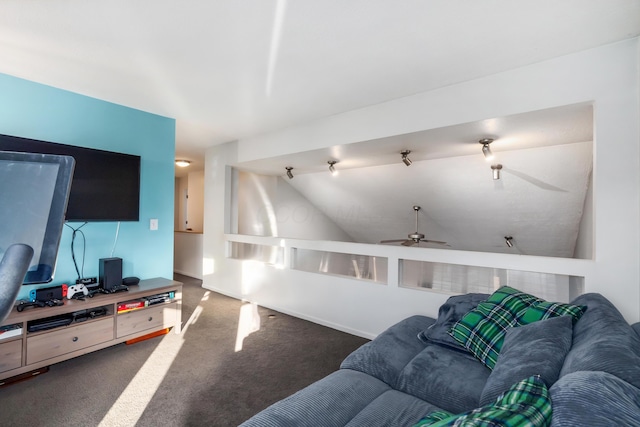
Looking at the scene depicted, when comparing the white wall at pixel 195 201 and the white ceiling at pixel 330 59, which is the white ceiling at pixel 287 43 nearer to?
the white ceiling at pixel 330 59

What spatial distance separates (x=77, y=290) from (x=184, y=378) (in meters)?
1.27

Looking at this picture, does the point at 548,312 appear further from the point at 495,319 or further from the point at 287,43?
the point at 287,43

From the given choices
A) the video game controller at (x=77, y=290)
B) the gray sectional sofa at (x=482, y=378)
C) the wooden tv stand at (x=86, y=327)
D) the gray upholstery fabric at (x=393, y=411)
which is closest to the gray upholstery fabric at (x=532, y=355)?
the gray sectional sofa at (x=482, y=378)

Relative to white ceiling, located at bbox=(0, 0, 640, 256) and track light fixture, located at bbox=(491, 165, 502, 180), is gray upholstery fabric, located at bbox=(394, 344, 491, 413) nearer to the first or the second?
white ceiling, located at bbox=(0, 0, 640, 256)

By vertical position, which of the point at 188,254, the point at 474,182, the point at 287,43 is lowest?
the point at 188,254

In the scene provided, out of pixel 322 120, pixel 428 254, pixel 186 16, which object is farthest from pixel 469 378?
pixel 322 120

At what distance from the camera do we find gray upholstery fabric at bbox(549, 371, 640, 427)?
0.62m

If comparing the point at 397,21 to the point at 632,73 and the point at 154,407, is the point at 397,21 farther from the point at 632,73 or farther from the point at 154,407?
the point at 154,407

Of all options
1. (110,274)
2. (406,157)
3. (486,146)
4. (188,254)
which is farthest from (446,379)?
(188,254)

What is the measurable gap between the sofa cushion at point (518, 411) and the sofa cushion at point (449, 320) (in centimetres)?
91

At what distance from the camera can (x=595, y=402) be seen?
668 mm

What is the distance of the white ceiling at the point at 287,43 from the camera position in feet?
5.35

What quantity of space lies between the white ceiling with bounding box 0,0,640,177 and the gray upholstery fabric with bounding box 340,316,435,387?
1.93 metres

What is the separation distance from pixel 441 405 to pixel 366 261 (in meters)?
2.06
